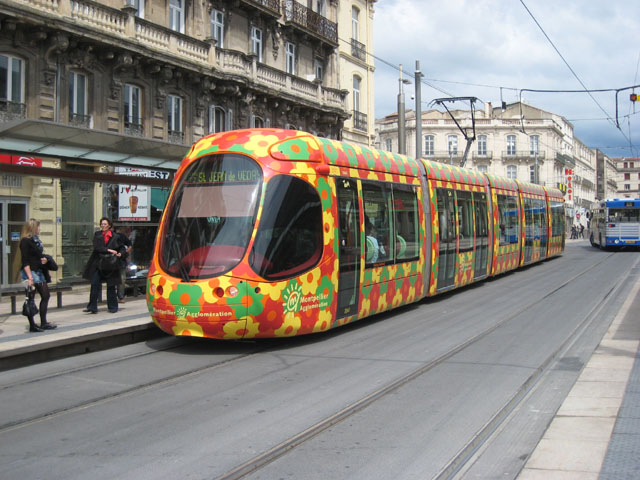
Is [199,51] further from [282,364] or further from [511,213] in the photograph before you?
[282,364]

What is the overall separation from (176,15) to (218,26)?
7.57 feet

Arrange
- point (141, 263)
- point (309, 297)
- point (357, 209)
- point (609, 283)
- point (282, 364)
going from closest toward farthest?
1. point (282, 364)
2. point (309, 297)
3. point (357, 209)
4. point (141, 263)
5. point (609, 283)

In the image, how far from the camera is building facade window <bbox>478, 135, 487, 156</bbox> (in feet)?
280

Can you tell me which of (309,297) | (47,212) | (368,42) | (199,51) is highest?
(368,42)

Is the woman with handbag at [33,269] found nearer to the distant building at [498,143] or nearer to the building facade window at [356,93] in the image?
the building facade window at [356,93]

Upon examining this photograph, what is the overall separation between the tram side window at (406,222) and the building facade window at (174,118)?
40.4 feet

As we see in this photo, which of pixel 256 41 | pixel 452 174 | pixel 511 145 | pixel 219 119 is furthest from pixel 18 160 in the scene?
pixel 511 145

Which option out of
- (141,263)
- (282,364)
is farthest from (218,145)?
(141,263)

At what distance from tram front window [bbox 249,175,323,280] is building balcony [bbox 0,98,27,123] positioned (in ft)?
37.1

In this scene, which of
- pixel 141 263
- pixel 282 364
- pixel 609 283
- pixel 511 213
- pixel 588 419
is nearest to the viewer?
pixel 588 419

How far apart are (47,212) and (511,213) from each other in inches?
525

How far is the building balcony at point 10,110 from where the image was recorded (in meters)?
17.6

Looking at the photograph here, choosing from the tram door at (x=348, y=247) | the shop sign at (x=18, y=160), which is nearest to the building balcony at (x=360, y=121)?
the shop sign at (x=18, y=160)

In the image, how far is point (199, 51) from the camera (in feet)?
77.9
